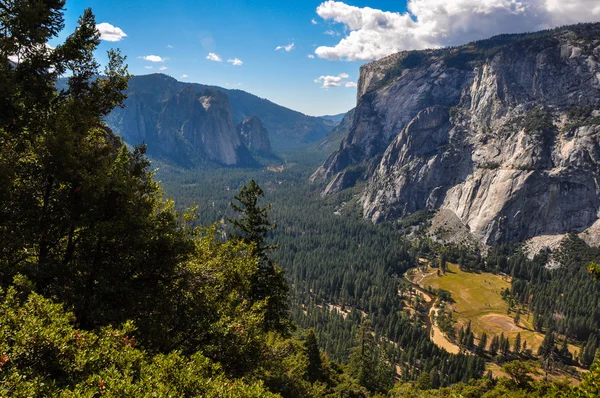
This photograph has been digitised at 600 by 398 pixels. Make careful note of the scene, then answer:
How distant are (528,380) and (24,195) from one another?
65.5 metres

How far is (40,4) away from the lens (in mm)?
17156

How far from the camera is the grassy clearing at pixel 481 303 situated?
413 feet

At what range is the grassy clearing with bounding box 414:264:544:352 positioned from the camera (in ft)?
413

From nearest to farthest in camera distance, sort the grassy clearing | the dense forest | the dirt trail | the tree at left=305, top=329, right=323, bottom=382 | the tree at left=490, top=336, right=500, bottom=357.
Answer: the dense forest, the tree at left=305, top=329, right=323, bottom=382, the tree at left=490, top=336, right=500, bottom=357, the dirt trail, the grassy clearing

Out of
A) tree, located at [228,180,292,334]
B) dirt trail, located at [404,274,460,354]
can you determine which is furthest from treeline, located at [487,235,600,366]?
tree, located at [228,180,292,334]

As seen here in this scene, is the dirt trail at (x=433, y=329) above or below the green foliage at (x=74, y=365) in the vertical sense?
below

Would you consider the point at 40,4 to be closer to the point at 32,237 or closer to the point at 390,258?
the point at 32,237

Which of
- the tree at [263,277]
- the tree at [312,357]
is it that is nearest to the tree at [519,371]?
the tree at [312,357]

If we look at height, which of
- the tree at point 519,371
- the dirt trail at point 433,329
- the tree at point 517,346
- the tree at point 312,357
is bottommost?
the dirt trail at point 433,329

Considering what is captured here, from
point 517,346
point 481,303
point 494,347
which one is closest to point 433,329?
point 494,347

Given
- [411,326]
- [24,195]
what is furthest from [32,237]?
[411,326]

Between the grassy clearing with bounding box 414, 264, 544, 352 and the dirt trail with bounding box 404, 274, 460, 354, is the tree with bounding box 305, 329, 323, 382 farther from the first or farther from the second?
the grassy clearing with bounding box 414, 264, 544, 352

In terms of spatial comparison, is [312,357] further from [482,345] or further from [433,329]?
[433,329]

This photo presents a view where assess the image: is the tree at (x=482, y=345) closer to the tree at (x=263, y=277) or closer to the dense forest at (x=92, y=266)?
the tree at (x=263, y=277)
